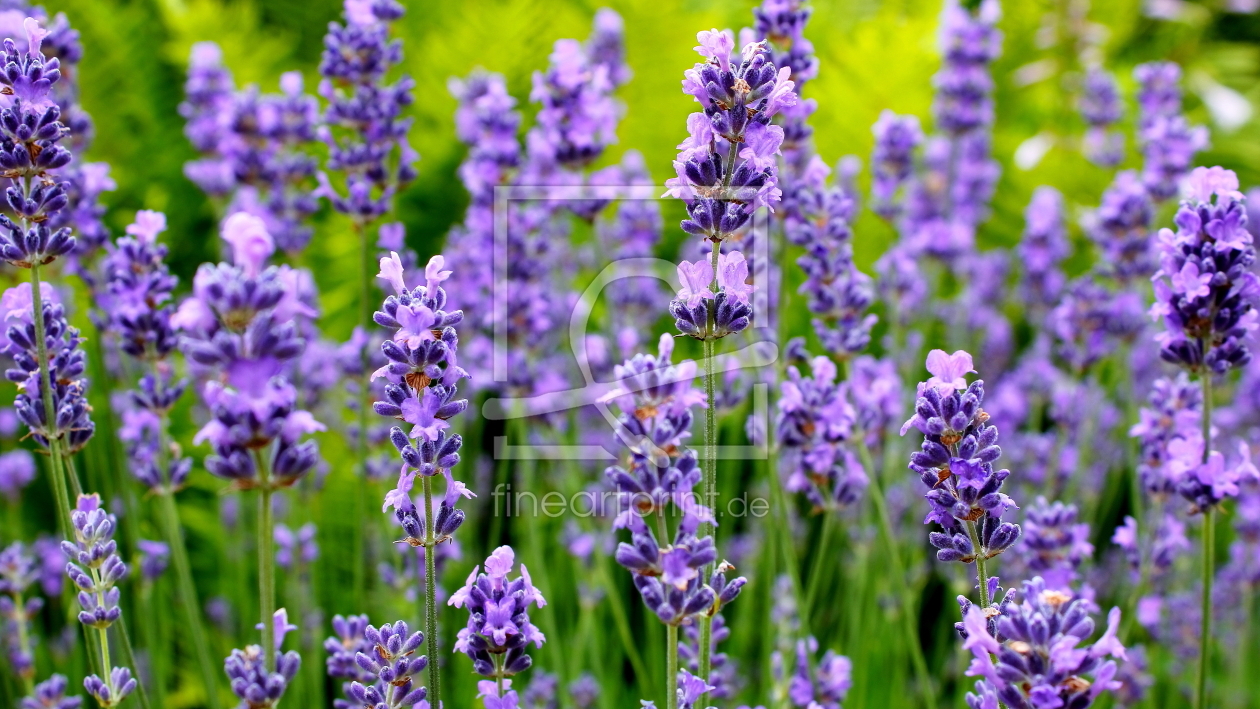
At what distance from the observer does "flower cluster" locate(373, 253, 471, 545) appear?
3.69 feet

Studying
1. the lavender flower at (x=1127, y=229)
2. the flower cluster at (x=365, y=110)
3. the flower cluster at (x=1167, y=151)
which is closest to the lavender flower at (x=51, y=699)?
the flower cluster at (x=365, y=110)

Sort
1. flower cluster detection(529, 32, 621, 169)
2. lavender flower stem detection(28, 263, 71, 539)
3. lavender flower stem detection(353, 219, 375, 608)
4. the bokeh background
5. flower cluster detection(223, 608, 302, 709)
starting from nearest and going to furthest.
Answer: flower cluster detection(223, 608, 302, 709) → lavender flower stem detection(28, 263, 71, 539) → lavender flower stem detection(353, 219, 375, 608) → flower cluster detection(529, 32, 621, 169) → the bokeh background

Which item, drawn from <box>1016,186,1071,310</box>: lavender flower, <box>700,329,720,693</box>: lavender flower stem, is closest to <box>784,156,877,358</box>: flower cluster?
<box>700,329,720,693</box>: lavender flower stem

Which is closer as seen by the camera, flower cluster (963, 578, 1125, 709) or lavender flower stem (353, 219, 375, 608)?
flower cluster (963, 578, 1125, 709)

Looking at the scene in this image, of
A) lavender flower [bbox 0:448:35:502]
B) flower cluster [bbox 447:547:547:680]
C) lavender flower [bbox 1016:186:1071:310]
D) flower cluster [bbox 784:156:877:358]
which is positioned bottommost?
flower cluster [bbox 447:547:547:680]

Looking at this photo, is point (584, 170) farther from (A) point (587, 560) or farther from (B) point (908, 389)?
(B) point (908, 389)

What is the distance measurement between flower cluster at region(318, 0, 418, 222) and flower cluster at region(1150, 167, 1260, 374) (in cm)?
131

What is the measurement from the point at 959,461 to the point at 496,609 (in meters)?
0.53

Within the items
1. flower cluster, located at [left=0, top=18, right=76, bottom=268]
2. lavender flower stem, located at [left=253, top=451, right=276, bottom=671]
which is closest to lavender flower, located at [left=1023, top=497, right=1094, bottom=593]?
lavender flower stem, located at [left=253, top=451, right=276, bottom=671]

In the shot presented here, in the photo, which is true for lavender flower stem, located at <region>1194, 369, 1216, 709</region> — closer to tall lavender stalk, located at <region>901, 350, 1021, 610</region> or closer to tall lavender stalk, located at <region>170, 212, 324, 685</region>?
tall lavender stalk, located at <region>901, 350, 1021, 610</region>

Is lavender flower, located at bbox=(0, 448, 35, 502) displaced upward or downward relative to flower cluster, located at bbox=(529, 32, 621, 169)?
downward

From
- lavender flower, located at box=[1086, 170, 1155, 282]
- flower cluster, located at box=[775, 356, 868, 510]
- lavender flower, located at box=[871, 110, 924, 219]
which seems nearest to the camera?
flower cluster, located at box=[775, 356, 868, 510]

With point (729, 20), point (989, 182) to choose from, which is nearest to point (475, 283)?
point (989, 182)

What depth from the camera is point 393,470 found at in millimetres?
2070
